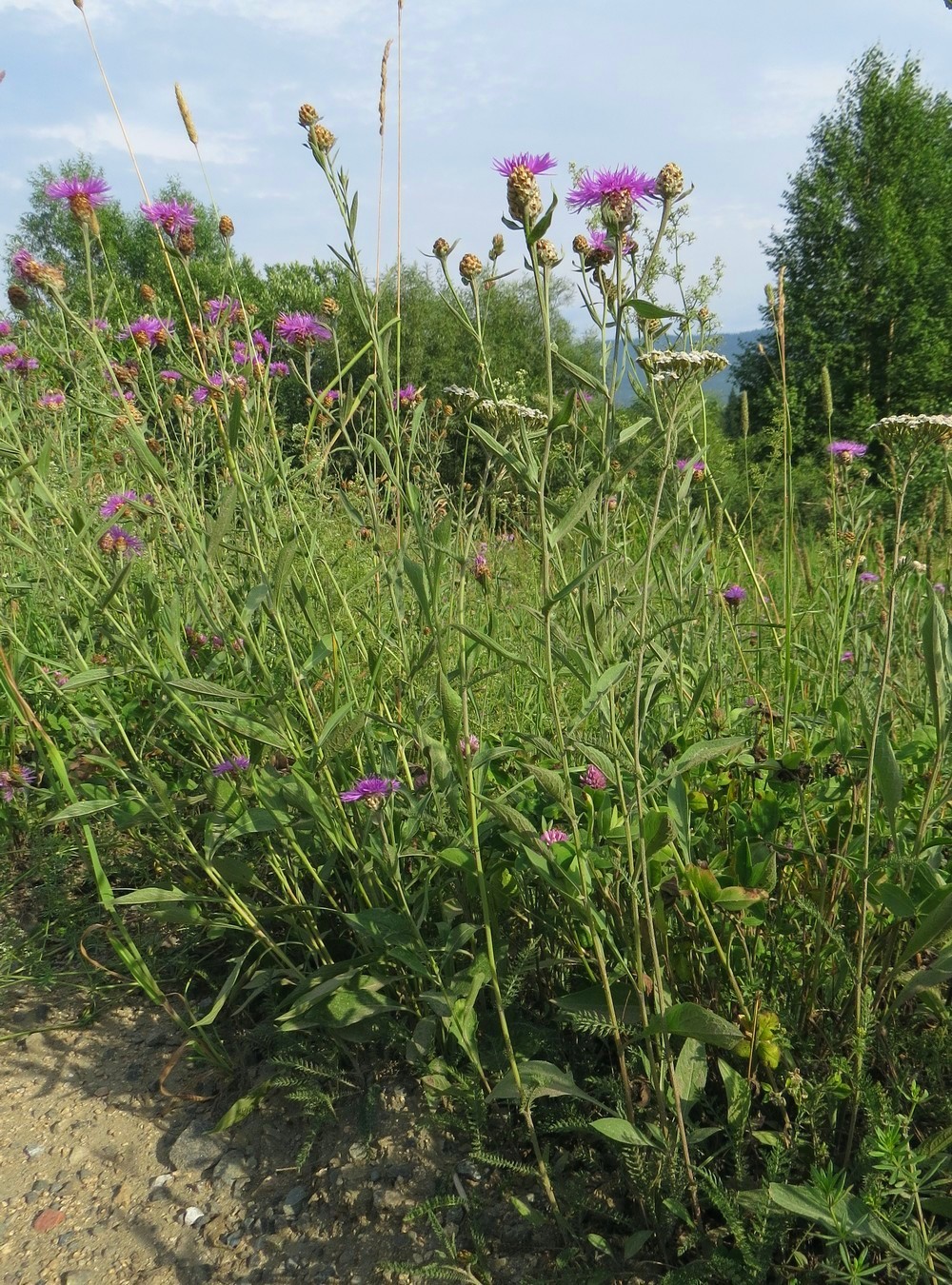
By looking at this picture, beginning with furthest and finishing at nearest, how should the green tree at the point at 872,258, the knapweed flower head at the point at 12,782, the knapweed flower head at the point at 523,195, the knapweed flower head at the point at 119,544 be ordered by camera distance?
the green tree at the point at 872,258 < the knapweed flower head at the point at 12,782 < the knapweed flower head at the point at 119,544 < the knapweed flower head at the point at 523,195

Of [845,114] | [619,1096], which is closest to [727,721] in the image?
[619,1096]

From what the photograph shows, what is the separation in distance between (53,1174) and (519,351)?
17746 millimetres

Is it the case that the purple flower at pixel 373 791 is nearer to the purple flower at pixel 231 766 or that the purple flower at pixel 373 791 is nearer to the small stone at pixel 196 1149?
the purple flower at pixel 231 766

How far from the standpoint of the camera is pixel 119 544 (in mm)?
1986

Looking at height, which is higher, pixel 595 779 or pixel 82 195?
pixel 82 195

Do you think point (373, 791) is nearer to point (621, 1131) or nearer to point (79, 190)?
point (621, 1131)

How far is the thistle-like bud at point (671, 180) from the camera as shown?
1274mm

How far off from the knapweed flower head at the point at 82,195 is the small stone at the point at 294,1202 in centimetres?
187

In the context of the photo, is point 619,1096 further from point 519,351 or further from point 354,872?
point 519,351

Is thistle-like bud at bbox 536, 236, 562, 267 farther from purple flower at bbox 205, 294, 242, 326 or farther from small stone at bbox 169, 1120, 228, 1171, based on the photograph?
small stone at bbox 169, 1120, 228, 1171

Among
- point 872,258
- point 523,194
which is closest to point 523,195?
point 523,194

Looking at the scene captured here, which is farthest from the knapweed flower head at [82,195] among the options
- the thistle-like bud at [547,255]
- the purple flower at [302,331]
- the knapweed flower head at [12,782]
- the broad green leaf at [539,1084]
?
the broad green leaf at [539,1084]

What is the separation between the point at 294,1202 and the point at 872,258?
72.7 feet

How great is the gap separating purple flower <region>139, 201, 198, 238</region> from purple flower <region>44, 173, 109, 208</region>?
0.11 metres
